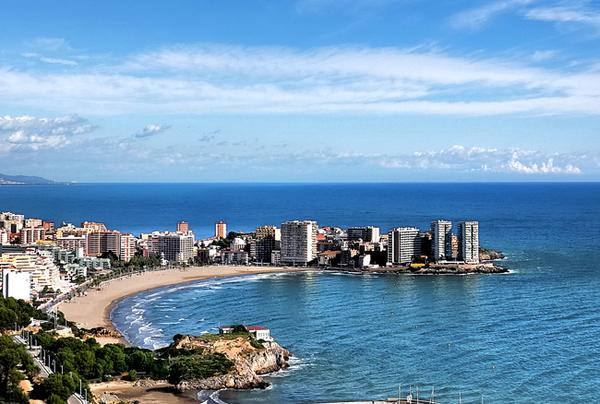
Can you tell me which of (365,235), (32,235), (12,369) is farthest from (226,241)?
(12,369)

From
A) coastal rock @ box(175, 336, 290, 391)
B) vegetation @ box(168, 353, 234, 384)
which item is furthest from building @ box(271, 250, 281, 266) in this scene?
vegetation @ box(168, 353, 234, 384)

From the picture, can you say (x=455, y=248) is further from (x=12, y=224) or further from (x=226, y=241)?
(x=12, y=224)

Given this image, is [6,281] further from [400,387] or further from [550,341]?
[550,341]

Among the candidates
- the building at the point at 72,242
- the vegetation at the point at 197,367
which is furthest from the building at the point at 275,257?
the vegetation at the point at 197,367

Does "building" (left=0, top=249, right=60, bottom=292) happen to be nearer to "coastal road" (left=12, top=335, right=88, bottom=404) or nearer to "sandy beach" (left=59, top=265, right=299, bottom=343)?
"sandy beach" (left=59, top=265, right=299, bottom=343)

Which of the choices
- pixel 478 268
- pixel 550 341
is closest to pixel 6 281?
pixel 550 341

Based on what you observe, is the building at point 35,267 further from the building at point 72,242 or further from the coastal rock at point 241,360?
the coastal rock at point 241,360

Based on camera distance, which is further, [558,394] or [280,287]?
[280,287]
